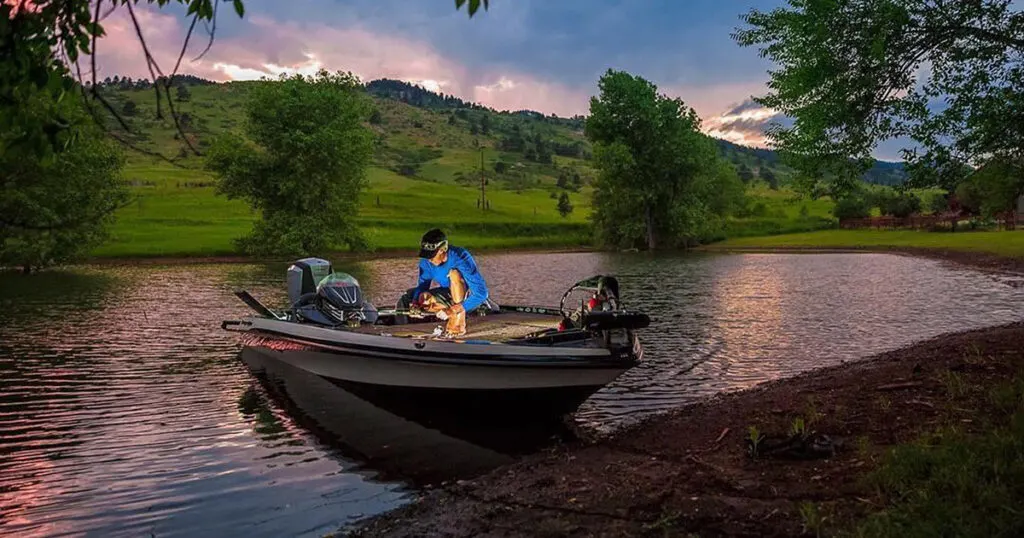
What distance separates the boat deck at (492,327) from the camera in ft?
42.5

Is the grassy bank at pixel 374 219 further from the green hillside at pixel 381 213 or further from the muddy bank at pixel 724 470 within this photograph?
the muddy bank at pixel 724 470

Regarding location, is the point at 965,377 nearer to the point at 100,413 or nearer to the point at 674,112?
the point at 100,413

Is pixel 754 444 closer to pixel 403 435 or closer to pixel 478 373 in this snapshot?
pixel 478 373

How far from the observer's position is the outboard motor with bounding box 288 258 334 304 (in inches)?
674

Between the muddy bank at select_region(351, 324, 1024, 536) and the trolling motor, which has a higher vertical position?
the trolling motor

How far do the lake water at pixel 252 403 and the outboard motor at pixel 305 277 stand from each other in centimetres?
203

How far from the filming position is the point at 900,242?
2724 inches

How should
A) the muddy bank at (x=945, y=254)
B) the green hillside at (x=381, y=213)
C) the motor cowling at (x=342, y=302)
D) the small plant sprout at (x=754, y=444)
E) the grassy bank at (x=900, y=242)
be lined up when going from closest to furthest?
the small plant sprout at (x=754, y=444) → the motor cowling at (x=342, y=302) → the muddy bank at (x=945, y=254) → the grassy bank at (x=900, y=242) → the green hillside at (x=381, y=213)

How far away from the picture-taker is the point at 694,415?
436 inches

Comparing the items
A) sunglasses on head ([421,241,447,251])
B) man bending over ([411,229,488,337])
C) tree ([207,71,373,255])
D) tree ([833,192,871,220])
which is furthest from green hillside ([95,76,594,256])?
tree ([833,192,871,220])

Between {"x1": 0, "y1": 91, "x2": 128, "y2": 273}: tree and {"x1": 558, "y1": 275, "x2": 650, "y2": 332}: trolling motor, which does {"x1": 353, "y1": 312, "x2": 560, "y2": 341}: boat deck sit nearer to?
{"x1": 558, "y1": 275, "x2": 650, "y2": 332}: trolling motor

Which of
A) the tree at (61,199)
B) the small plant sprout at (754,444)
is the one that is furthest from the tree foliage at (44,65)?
the tree at (61,199)

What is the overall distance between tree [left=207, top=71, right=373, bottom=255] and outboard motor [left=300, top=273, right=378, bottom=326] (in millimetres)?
43947

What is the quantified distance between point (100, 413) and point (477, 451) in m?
7.41
